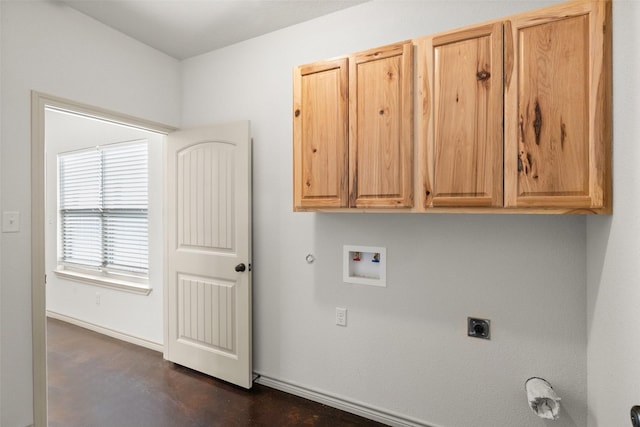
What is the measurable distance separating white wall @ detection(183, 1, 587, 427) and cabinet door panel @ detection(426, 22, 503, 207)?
40 cm

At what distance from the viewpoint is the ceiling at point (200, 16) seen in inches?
82.1

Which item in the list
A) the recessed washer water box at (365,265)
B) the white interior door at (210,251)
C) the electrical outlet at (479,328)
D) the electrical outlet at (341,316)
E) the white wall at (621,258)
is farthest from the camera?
the white interior door at (210,251)

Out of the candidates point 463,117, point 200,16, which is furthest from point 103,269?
point 463,117

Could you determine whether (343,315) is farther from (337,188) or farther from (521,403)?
(521,403)

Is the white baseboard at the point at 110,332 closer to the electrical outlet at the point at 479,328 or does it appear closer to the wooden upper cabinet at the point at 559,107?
the electrical outlet at the point at 479,328

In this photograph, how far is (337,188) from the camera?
1.82 meters

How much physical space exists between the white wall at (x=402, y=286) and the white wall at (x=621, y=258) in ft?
0.81

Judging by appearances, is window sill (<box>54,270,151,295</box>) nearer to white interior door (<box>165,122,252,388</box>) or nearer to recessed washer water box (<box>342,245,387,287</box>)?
white interior door (<box>165,122,252,388</box>)

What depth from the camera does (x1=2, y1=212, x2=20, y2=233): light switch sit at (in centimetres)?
181

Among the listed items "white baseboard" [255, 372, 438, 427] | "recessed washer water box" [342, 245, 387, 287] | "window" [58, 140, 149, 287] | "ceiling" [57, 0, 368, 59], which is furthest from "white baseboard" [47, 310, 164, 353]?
"ceiling" [57, 0, 368, 59]

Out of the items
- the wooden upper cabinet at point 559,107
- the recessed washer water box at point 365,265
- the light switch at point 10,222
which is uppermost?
the wooden upper cabinet at point 559,107

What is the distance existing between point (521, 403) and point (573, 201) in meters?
1.16

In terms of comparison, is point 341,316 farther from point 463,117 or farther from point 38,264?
point 38,264

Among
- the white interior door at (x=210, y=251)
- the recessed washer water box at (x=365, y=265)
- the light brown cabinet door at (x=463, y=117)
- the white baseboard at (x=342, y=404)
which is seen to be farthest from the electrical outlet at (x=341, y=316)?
the light brown cabinet door at (x=463, y=117)
